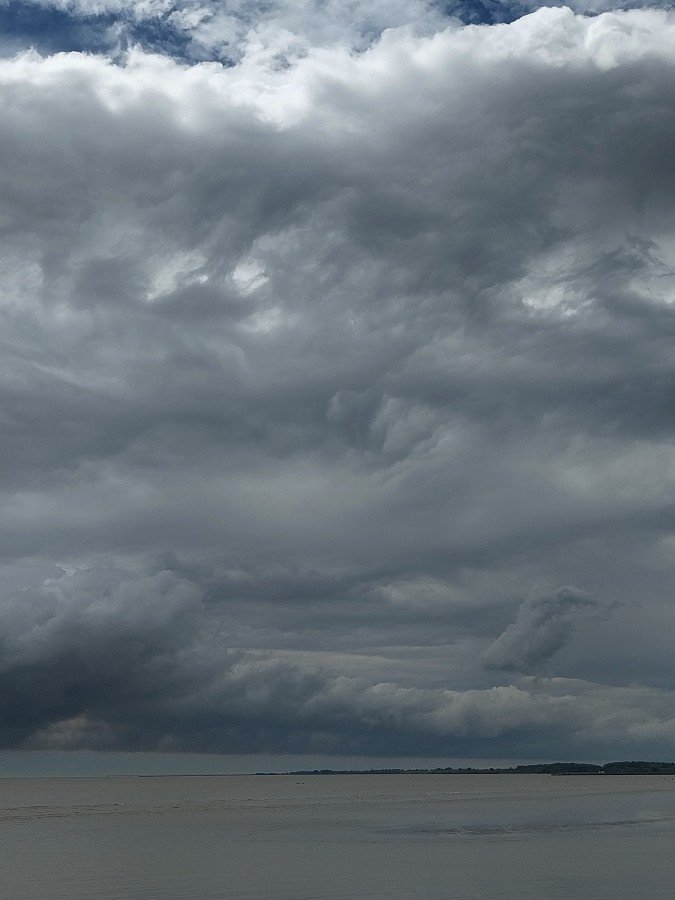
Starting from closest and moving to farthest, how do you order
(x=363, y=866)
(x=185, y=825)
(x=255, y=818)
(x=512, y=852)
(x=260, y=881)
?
(x=260, y=881) → (x=363, y=866) → (x=512, y=852) → (x=185, y=825) → (x=255, y=818)

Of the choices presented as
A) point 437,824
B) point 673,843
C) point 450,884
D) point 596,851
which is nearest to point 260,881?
point 450,884

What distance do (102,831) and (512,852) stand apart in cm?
5874

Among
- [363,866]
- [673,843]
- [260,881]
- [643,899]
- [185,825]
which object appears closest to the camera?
[643,899]

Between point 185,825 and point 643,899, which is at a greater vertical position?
point 643,899

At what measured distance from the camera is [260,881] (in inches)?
2493

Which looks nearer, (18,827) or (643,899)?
(643,899)

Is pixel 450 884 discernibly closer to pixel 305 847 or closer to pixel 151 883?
pixel 151 883

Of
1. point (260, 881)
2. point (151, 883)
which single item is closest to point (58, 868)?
point (151, 883)

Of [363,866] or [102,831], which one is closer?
[363,866]

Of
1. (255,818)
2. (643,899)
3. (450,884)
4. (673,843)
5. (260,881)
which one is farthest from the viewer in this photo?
(255,818)

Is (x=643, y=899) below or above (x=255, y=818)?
above

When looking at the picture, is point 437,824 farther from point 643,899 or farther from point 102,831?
point 643,899

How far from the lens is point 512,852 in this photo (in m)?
77.8

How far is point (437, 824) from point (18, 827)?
57616 millimetres
